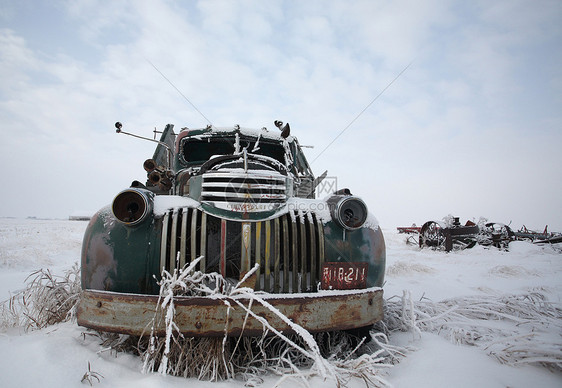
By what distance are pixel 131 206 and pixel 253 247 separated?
0.91 metres

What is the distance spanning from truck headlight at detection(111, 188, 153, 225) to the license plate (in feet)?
4.33

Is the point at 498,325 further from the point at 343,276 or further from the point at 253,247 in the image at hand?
the point at 253,247

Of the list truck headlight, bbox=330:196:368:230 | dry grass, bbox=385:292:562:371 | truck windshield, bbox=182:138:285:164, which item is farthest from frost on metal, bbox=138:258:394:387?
truck windshield, bbox=182:138:285:164

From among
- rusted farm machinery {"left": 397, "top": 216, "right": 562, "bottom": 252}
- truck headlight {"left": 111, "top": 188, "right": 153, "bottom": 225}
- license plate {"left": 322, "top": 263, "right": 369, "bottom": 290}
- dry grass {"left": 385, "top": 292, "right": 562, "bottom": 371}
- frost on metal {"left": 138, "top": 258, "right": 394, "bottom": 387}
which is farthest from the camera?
rusted farm machinery {"left": 397, "top": 216, "right": 562, "bottom": 252}

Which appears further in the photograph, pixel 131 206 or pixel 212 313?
pixel 131 206

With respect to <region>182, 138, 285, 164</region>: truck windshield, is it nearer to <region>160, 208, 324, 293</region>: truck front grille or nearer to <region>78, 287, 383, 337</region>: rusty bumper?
<region>160, 208, 324, 293</region>: truck front grille

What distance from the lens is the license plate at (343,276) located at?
2.17 metres

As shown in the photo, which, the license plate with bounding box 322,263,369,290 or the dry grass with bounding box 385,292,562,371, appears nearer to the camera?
the dry grass with bounding box 385,292,562,371

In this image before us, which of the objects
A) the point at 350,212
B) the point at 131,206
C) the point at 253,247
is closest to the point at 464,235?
the point at 350,212

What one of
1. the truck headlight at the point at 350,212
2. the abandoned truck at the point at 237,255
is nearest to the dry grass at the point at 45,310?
the abandoned truck at the point at 237,255

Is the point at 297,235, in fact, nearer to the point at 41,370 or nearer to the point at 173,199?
the point at 173,199

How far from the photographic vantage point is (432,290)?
4.32m

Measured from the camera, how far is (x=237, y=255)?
2289 mm

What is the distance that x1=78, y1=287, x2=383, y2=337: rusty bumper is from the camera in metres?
1.75
